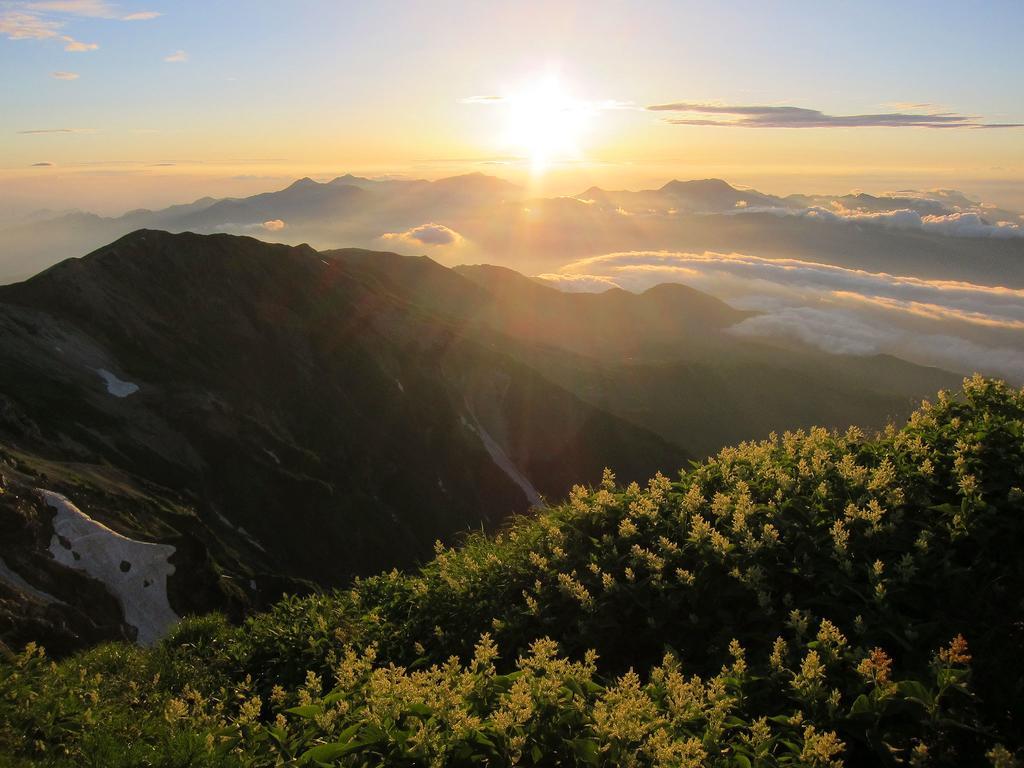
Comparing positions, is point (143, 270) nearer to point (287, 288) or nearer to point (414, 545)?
point (287, 288)

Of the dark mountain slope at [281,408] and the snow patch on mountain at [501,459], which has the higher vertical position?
the dark mountain slope at [281,408]

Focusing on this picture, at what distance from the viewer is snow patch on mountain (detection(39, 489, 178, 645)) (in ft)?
113

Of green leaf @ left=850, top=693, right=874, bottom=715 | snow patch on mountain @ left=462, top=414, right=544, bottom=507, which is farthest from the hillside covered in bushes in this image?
snow patch on mountain @ left=462, top=414, right=544, bottom=507

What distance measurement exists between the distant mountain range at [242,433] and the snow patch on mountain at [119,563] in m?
0.11

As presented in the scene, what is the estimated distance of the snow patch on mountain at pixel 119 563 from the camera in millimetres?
34438

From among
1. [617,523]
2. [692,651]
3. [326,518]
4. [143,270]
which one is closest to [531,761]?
[692,651]

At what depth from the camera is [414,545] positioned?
66188mm

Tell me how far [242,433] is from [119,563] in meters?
30.1

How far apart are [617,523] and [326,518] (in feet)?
183

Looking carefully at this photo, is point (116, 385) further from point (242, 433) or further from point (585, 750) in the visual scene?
point (585, 750)

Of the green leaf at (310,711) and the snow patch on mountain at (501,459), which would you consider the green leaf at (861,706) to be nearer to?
the green leaf at (310,711)

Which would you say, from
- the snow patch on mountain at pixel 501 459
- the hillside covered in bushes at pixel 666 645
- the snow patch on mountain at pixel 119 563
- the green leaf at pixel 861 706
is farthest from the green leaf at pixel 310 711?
the snow patch on mountain at pixel 501 459

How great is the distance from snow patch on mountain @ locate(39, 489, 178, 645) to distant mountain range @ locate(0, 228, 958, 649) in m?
0.11

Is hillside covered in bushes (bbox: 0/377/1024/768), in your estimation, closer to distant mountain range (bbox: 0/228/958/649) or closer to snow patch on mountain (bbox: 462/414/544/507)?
distant mountain range (bbox: 0/228/958/649)
